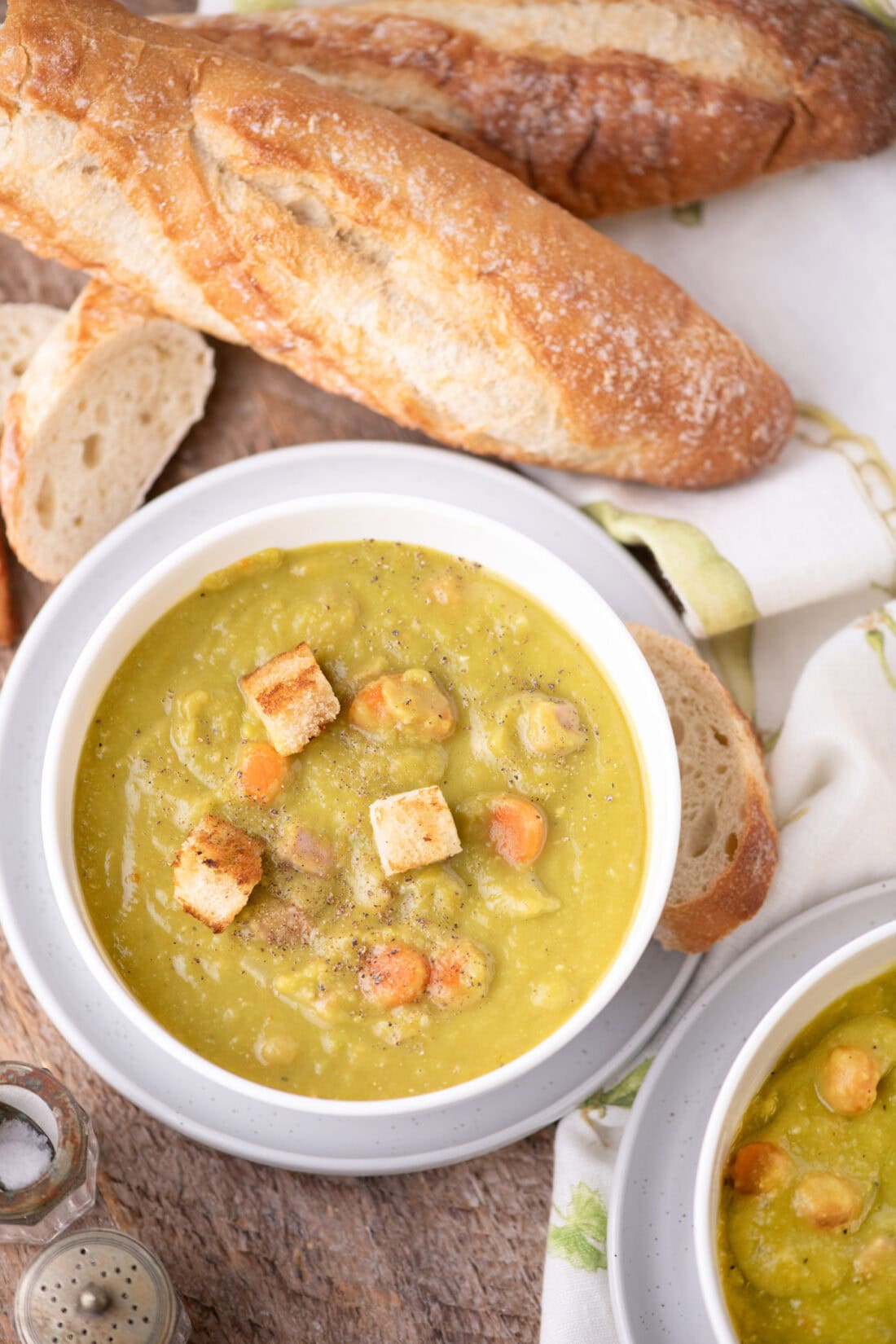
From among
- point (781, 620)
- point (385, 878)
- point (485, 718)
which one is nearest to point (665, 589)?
point (781, 620)

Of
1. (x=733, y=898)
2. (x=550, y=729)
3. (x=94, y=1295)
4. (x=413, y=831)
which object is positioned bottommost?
(x=94, y=1295)

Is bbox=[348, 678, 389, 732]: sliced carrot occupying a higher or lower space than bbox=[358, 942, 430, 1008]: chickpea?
higher

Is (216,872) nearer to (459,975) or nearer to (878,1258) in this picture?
(459,975)

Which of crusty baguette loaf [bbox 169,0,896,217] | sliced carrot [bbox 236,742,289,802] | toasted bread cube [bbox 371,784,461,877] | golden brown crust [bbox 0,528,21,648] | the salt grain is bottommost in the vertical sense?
the salt grain

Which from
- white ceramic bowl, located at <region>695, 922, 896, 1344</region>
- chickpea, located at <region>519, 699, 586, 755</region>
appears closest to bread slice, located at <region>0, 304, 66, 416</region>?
chickpea, located at <region>519, 699, 586, 755</region>

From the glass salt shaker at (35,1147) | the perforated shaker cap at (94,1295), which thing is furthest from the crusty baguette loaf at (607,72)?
the perforated shaker cap at (94,1295)

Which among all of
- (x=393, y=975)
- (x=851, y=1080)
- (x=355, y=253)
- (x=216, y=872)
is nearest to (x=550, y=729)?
(x=393, y=975)

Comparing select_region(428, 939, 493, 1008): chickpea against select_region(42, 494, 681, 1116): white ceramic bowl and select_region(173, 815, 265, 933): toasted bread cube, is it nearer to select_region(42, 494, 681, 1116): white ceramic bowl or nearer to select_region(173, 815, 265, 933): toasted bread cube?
select_region(42, 494, 681, 1116): white ceramic bowl

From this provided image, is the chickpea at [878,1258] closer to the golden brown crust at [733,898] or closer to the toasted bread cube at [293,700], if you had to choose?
the golden brown crust at [733,898]
